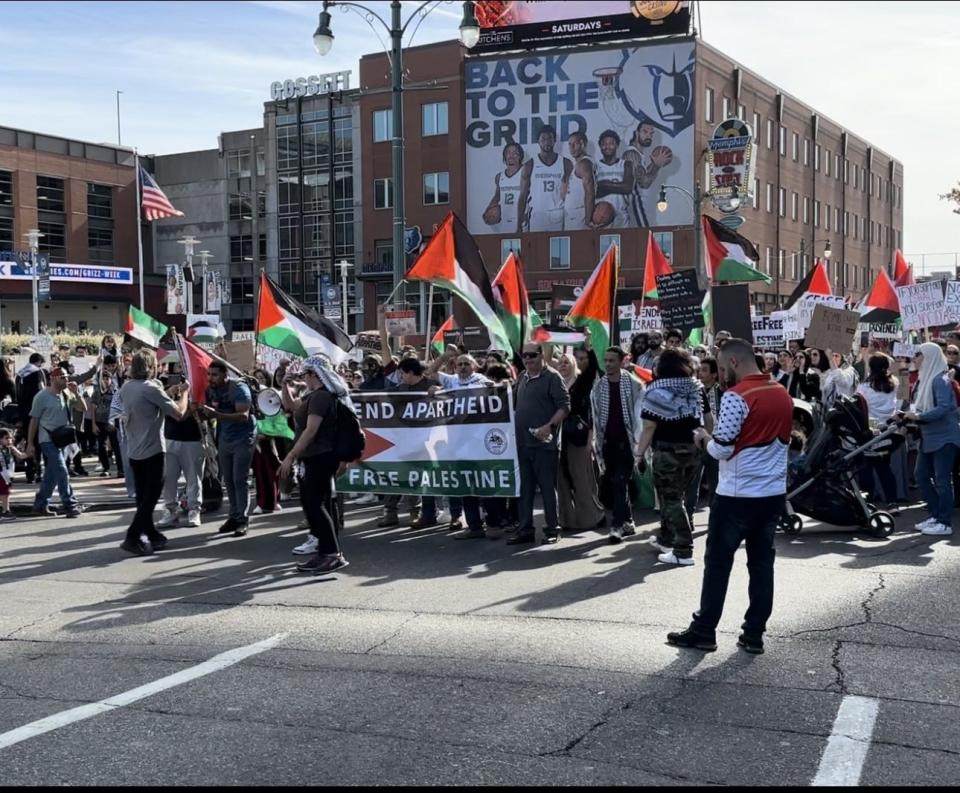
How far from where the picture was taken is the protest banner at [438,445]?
1056cm

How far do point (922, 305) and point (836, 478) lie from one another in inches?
343

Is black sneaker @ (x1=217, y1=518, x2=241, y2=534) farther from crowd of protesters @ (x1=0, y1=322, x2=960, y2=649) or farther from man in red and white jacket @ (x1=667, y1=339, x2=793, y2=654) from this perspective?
man in red and white jacket @ (x1=667, y1=339, x2=793, y2=654)

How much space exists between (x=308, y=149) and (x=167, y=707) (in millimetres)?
64554

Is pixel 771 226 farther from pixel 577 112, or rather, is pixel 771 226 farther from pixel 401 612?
pixel 401 612

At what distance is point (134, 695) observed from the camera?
5.69 metres

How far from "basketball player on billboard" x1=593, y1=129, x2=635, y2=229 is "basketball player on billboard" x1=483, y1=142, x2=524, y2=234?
176 inches

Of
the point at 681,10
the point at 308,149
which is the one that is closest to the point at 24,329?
the point at 308,149

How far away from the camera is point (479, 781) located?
443 cm

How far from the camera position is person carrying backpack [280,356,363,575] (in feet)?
29.6

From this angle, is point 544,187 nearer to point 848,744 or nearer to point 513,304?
point 513,304

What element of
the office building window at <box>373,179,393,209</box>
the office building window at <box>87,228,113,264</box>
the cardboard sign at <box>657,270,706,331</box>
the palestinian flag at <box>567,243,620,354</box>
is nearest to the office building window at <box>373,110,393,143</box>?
the office building window at <box>373,179,393,209</box>

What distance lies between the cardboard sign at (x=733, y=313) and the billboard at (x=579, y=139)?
3875 centimetres

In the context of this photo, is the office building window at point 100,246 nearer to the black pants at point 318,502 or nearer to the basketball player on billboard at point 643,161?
the basketball player on billboard at point 643,161

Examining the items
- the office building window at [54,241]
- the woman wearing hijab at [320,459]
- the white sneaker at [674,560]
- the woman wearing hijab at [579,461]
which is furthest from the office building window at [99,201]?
the white sneaker at [674,560]
